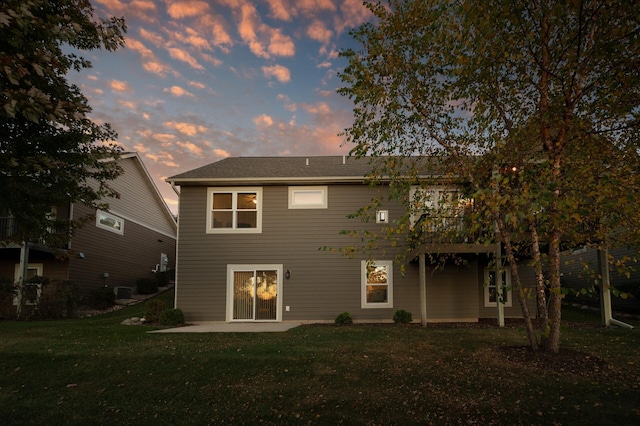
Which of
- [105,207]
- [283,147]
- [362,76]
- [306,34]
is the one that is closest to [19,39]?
[362,76]

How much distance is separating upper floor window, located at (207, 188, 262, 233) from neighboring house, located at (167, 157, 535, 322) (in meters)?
0.03

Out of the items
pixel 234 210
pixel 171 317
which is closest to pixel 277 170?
pixel 234 210

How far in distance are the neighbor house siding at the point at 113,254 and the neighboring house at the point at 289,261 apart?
520 cm

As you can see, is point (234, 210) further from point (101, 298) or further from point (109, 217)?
point (109, 217)

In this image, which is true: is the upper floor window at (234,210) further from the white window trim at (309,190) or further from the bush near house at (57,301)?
the bush near house at (57,301)

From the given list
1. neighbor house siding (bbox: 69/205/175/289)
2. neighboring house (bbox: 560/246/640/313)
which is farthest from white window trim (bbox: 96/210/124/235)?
neighboring house (bbox: 560/246/640/313)

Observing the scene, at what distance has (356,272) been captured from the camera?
1370 centimetres

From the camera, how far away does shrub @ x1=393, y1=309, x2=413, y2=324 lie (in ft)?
42.3

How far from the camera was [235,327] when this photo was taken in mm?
11977

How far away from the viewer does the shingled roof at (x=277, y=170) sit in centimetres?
1357

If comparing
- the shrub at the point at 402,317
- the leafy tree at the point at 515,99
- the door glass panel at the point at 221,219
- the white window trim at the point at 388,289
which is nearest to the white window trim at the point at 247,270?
the door glass panel at the point at 221,219

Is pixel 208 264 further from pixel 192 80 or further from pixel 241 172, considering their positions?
pixel 192 80

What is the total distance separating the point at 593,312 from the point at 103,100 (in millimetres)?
17933

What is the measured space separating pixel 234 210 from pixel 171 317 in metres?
3.94
